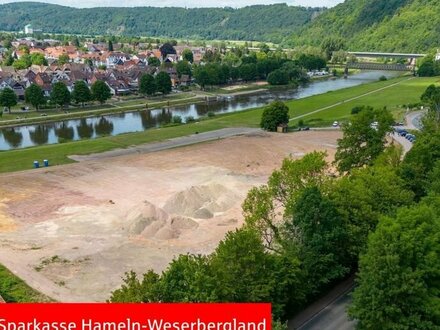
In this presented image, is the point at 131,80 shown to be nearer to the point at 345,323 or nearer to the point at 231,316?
the point at 345,323

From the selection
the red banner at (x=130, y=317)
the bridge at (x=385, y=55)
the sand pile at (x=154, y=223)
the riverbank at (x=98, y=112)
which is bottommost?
the sand pile at (x=154, y=223)

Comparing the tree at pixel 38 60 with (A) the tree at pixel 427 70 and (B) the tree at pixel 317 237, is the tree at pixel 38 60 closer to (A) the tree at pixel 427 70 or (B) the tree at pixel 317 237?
(A) the tree at pixel 427 70

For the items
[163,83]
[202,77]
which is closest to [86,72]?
[163,83]

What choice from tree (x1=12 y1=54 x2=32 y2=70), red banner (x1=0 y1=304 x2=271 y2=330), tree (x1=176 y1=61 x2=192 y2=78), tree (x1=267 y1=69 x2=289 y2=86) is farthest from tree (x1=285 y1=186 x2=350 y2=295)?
tree (x1=12 y1=54 x2=32 y2=70)

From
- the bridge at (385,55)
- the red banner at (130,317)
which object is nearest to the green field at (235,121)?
the red banner at (130,317)

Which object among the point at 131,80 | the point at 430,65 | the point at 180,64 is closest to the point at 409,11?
the point at 430,65

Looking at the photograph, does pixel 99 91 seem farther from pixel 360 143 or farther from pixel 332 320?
pixel 332 320

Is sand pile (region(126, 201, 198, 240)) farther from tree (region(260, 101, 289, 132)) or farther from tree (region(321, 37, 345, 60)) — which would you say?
tree (region(321, 37, 345, 60))

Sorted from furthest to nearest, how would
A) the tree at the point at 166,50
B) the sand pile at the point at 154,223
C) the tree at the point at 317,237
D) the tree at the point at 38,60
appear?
the tree at the point at 166,50, the tree at the point at 38,60, the sand pile at the point at 154,223, the tree at the point at 317,237
